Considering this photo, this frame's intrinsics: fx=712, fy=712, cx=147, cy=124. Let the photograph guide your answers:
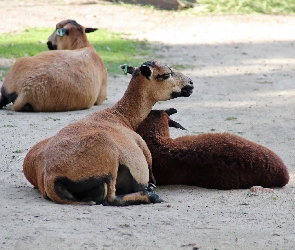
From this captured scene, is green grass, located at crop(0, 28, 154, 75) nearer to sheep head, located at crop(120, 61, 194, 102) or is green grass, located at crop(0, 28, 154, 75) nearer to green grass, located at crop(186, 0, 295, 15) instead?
green grass, located at crop(186, 0, 295, 15)

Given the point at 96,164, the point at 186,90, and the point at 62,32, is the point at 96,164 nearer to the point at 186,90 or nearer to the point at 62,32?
the point at 186,90

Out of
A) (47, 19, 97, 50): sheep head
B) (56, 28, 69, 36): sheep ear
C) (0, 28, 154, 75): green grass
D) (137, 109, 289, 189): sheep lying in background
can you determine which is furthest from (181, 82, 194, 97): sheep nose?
(0, 28, 154, 75): green grass

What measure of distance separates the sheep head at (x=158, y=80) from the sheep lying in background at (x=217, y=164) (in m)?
0.59

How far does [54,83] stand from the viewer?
10.0 metres

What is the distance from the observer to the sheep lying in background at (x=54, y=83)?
998cm

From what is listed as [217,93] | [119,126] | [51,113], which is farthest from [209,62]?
[119,126]

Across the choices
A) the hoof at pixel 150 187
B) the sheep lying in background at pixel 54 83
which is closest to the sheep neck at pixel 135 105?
the hoof at pixel 150 187

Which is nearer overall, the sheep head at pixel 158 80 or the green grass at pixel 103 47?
the sheep head at pixel 158 80

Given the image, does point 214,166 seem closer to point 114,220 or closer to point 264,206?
point 264,206

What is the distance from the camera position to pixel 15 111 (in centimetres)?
1014

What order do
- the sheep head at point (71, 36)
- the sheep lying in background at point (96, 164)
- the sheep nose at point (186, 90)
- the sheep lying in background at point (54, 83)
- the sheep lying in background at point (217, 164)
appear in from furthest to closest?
the sheep head at point (71, 36) → the sheep lying in background at point (54, 83) → the sheep nose at point (186, 90) → the sheep lying in background at point (217, 164) → the sheep lying in background at point (96, 164)

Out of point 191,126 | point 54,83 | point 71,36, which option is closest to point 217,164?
point 191,126

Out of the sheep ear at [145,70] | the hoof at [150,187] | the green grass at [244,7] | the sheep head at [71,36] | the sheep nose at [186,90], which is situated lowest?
the hoof at [150,187]

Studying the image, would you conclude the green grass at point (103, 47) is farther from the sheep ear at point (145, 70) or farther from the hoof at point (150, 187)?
the hoof at point (150, 187)
